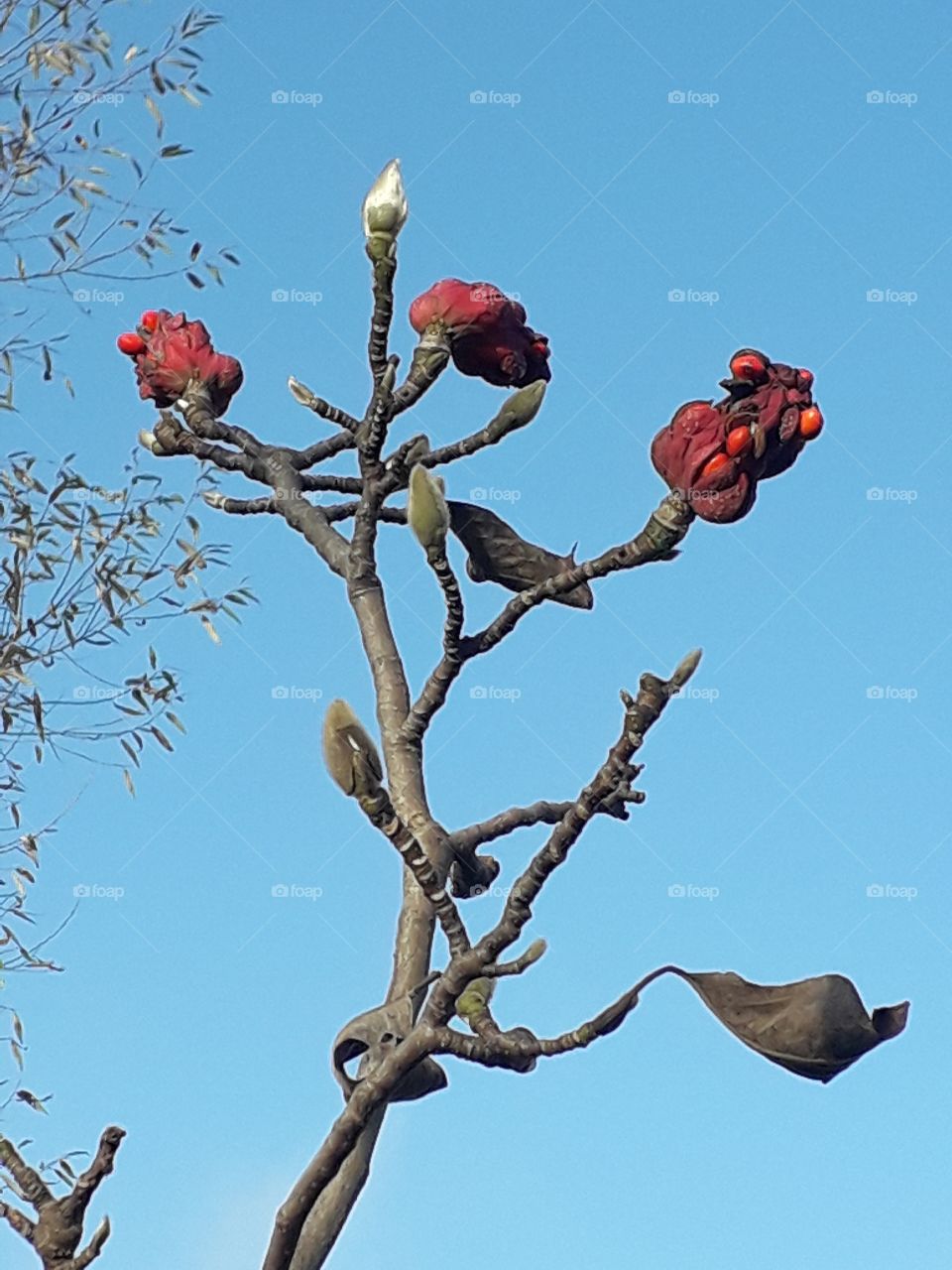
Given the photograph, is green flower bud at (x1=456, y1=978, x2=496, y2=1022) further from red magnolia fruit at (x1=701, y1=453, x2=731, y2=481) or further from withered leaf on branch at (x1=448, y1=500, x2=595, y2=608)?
red magnolia fruit at (x1=701, y1=453, x2=731, y2=481)

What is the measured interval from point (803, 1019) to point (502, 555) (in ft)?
2.48

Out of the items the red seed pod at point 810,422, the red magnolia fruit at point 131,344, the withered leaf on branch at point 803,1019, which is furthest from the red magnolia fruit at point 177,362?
the withered leaf on branch at point 803,1019

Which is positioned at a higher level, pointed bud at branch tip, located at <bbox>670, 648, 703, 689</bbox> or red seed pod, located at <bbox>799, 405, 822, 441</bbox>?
red seed pod, located at <bbox>799, 405, 822, 441</bbox>

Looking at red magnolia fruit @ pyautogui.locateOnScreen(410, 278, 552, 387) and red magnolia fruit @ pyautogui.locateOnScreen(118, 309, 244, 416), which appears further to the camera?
red magnolia fruit @ pyautogui.locateOnScreen(118, 309, 244, 416)

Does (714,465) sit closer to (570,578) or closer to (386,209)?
(570,578)

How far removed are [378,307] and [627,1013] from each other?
3.40 feet

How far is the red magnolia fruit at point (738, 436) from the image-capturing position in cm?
241

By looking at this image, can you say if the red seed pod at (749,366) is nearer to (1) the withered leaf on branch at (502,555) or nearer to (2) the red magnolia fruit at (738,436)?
(2) the red magnolia fruit at (738,436)

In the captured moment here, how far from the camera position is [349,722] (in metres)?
2.11

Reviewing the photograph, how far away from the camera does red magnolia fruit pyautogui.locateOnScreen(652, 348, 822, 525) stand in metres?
2.41

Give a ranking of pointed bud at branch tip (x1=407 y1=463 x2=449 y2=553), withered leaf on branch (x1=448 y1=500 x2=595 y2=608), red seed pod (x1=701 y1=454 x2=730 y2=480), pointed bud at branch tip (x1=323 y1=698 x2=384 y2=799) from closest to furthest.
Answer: pointed bud at branch tip (x1=323 y1=698 x2=384 y2=799) → pointed bud at branch tip (x1=407 y1=463 x2=449 y2=553) → red seed pod (x1=701 y1=454 x2=730 y2=480) → withered leaf on branch (x1=448 y1=500 x2=595 y2=608)

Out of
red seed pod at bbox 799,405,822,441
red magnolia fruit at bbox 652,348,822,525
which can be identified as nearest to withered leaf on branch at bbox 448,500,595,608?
red magnolia fruit at bbox 652,348,822,525

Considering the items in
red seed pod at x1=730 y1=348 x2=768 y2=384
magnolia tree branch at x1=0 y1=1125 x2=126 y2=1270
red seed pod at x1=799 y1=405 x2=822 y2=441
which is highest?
red seed pod at x1=730 y1=348 x2=768 y2=384

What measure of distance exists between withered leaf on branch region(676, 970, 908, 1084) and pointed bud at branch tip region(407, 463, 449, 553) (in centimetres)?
62
